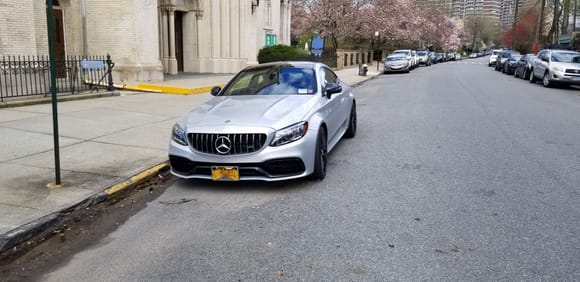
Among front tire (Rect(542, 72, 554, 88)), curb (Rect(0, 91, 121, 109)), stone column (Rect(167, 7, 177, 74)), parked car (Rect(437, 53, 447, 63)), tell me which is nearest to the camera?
curb (Rect(0, 91, 121, 109))

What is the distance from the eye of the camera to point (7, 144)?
7.89m

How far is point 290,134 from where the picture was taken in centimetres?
579

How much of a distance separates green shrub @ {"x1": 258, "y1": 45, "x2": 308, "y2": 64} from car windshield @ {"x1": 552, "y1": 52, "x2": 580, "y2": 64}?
13426 millimetres

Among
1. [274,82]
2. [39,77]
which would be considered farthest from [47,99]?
[274,82]

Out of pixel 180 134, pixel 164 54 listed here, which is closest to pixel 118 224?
pixel 180 134

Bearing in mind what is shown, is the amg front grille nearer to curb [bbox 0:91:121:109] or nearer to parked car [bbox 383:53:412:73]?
curb [bbox 0:91:121:109]

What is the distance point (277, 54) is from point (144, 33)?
478 inches

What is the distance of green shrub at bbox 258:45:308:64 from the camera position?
28625mm

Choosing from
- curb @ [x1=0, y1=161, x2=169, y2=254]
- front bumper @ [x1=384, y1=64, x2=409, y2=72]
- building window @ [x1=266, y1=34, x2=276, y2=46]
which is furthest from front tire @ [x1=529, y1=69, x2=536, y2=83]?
curb @ [x1=0, y1=161, x2=169, y2=254]

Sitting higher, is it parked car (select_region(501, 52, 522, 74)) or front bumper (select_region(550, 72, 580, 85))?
parked car (select_region(501, 52, 522, 74))

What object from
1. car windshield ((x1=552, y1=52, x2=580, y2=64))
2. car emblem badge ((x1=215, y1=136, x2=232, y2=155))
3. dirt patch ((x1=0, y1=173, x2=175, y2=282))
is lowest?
dirt patch ((x1=0, y1=173, x2=175, y2=282))

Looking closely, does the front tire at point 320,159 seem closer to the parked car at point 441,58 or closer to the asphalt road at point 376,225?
the asphalt road at point 376,225

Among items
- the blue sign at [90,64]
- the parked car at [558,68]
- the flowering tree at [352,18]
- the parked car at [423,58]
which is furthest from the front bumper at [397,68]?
the blue sign at [90,64]

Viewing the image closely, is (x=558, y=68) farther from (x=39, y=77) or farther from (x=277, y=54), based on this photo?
(x=39, y=77)
